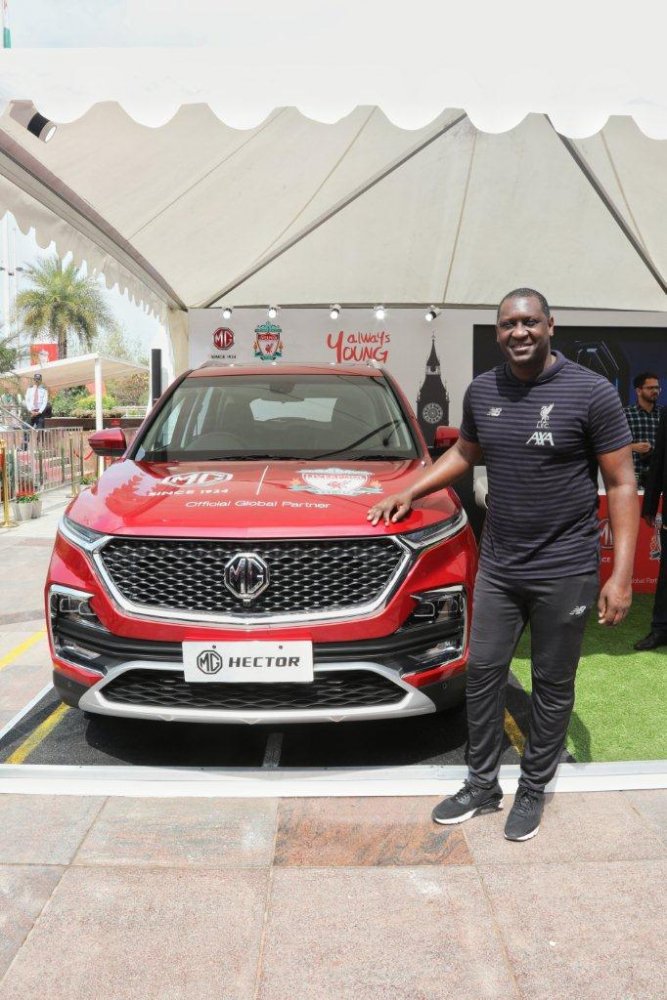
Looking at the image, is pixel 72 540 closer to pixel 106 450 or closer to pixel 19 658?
pixel 106 450

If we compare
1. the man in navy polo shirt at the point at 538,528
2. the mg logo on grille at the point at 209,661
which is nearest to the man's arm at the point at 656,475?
the man in navy polo shirt at the point at 538,528

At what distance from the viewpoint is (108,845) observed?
306cm

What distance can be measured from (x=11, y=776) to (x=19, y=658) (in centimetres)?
193

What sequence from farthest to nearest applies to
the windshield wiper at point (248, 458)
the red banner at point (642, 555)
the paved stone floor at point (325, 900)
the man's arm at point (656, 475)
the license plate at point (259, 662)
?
the red banner at point (642, 555) → the man's arm at point (656, 475) → the windshield wiper at point (248, 458) → the license plate at point (259, 662) → the paved stone floor at point (325, 900)

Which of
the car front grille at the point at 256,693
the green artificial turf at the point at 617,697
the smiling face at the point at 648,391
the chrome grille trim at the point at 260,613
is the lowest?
the green artificial turf at the point at 617,697

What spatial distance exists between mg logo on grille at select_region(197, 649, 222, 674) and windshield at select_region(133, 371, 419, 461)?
1.39 metres

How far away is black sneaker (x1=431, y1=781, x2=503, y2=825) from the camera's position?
10.5 feet

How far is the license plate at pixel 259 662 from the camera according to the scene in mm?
3170

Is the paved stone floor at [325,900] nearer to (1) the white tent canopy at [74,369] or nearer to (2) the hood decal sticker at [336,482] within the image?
(2) the hood decal sticker at [336,482]

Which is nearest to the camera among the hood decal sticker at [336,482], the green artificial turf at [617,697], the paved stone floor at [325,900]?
the paved stone floor at [325,900]

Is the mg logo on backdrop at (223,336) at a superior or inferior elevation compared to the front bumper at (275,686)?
superior

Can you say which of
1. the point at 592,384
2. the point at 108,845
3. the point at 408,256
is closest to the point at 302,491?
the point at 592,384

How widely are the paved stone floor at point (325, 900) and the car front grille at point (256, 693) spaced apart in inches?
16.3

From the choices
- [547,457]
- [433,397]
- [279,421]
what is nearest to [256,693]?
[547,457]
